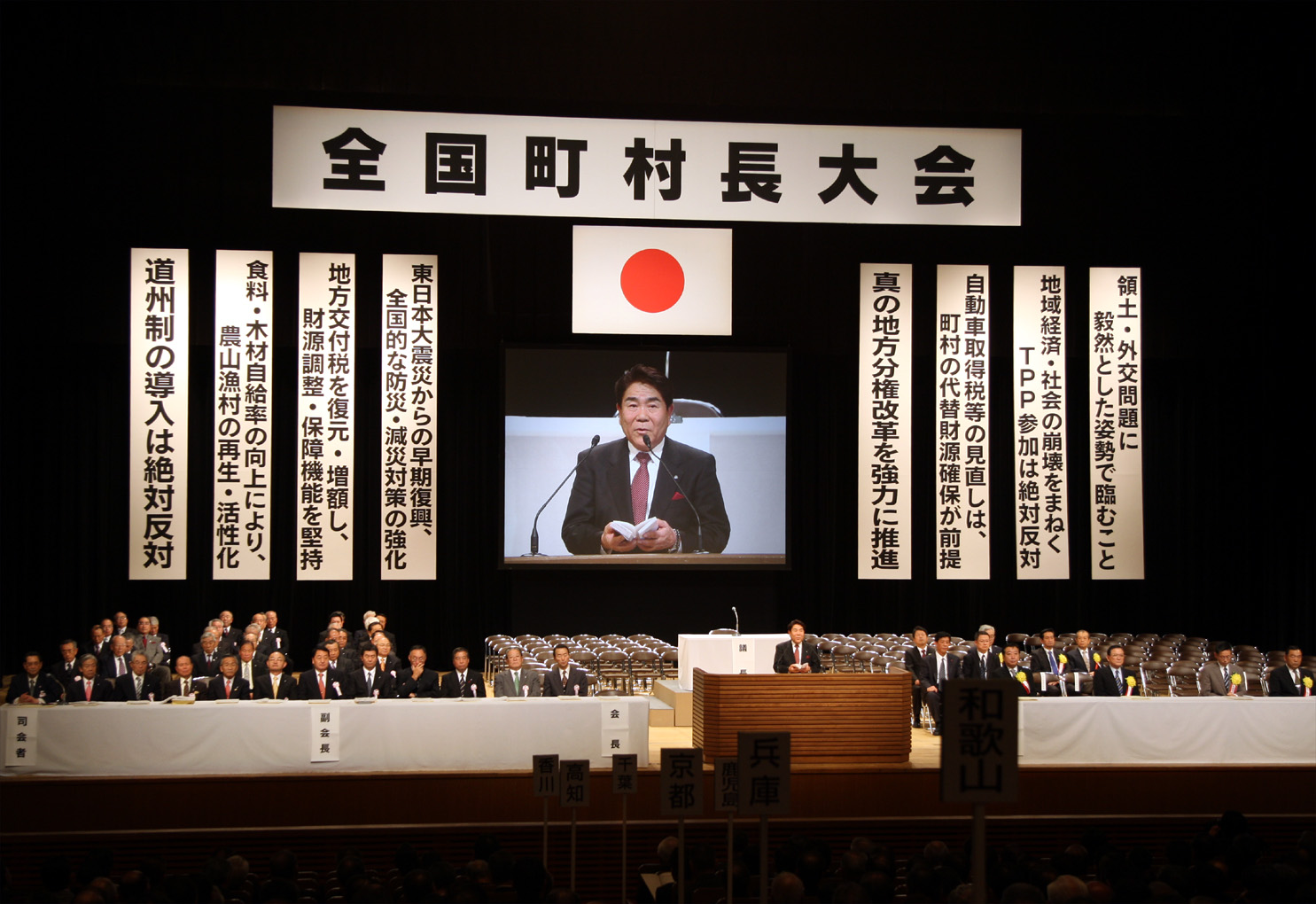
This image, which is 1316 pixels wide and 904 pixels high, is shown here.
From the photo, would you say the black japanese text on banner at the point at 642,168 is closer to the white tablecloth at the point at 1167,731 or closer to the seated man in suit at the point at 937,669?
the seated man in suit at the point at 937,669

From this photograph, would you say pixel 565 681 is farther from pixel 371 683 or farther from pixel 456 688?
pixel 371 683

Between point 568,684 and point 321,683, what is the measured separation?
1.87m

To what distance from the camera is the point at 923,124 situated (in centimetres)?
1452

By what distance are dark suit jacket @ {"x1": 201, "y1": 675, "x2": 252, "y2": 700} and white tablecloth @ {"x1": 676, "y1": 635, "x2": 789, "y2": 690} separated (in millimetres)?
4214

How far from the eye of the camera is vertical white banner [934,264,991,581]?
→ 15492 millimetres

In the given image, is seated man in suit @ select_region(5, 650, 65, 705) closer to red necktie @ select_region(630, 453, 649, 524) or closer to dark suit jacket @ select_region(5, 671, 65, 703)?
dark suit jacket @ select_region(5, 671, 65, 703)

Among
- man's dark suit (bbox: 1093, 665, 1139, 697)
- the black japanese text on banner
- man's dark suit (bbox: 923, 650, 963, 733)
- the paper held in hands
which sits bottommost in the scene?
man's dark suit (bbox: 923, 650, 963, 733)

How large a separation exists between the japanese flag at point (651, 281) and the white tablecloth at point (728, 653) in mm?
4410

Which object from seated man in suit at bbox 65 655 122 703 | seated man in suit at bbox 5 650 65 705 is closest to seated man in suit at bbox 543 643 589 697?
seated man in suit at bbox 65 655 122 703

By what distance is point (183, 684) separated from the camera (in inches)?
379

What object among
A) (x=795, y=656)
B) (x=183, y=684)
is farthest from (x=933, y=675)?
(x=183, y=684)

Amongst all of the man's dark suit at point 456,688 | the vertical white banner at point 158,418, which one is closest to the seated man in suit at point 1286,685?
the man's dark suit at point 456,688

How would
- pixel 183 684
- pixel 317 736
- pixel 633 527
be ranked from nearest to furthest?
pixel 317 736
pixel 183 684
pixel 633 527

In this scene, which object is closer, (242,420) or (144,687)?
(144,687)
